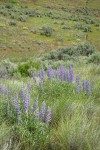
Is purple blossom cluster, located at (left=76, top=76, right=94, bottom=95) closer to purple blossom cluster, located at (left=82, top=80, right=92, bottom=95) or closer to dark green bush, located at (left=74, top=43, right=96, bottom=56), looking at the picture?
purple blossom cluster, located at (left=82, top=80, right=92, bottom=95)

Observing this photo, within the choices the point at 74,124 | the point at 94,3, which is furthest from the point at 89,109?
the point at 94,3

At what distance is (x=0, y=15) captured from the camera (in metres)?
33.8

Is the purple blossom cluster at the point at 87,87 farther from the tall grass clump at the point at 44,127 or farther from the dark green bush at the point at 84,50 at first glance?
the dark green bush at the point at 84,50

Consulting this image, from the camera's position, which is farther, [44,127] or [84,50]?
[84,50]

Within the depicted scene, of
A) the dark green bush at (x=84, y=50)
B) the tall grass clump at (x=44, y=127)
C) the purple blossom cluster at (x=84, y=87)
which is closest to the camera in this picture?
the tall grass clump at (x=44, y=127)

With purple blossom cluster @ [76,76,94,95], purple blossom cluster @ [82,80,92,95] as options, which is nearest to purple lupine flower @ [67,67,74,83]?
purple blossom cluster @ [76,76,94,95]

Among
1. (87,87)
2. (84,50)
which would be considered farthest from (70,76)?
(84,50)

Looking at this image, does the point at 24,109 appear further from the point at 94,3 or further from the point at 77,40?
the point at 94,3

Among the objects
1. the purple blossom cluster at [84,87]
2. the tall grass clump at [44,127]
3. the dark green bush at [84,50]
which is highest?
the tall grass clump at [44,127]

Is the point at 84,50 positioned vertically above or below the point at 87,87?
below

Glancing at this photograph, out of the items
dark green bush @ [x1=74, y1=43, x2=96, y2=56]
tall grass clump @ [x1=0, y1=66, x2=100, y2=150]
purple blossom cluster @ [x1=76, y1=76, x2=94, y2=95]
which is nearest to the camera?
tall grass clump @ [x1=0, y1=66, x2=100, y2=150]

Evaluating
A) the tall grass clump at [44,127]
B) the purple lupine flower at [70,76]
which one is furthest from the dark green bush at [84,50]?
the tall grass clump at [44,127]

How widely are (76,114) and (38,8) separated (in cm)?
3976

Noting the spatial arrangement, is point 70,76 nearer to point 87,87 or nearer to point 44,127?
point 87,87
